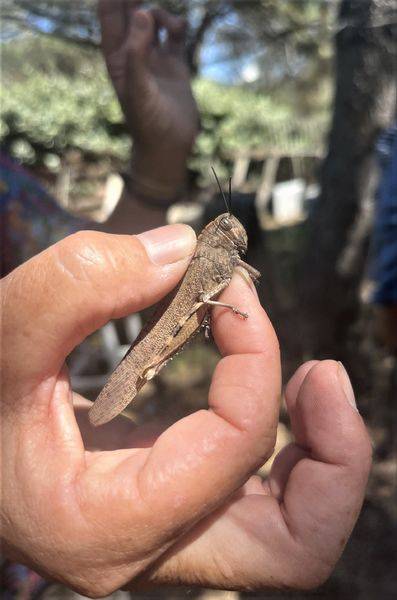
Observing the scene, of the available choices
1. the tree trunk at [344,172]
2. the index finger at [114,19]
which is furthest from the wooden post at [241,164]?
the index finger at [114,19]

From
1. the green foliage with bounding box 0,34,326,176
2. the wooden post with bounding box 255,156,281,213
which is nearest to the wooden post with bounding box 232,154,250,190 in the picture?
the wooden post with bounding box 255,156,281,213

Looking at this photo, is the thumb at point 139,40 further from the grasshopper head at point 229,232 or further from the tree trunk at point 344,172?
the tree trunk at point 344,172

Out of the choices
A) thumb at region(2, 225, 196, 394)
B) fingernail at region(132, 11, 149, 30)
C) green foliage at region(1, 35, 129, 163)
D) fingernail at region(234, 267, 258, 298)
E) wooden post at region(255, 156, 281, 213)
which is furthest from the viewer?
green foliage at region(1, 35, 129, 163)

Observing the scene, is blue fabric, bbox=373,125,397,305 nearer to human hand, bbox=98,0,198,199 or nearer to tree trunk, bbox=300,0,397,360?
tree trunk, bbox=300,0,397,360

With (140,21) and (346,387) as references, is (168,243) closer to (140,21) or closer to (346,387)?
(346,387)

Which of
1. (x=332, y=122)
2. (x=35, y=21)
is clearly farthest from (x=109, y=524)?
(x=332, y=122)

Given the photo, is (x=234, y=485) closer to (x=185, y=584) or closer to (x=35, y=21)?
(x=185, y=584)

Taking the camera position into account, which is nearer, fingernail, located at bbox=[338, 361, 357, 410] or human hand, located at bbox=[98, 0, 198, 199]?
fingernail, located at bbox=[338, 361, 357, 410]
